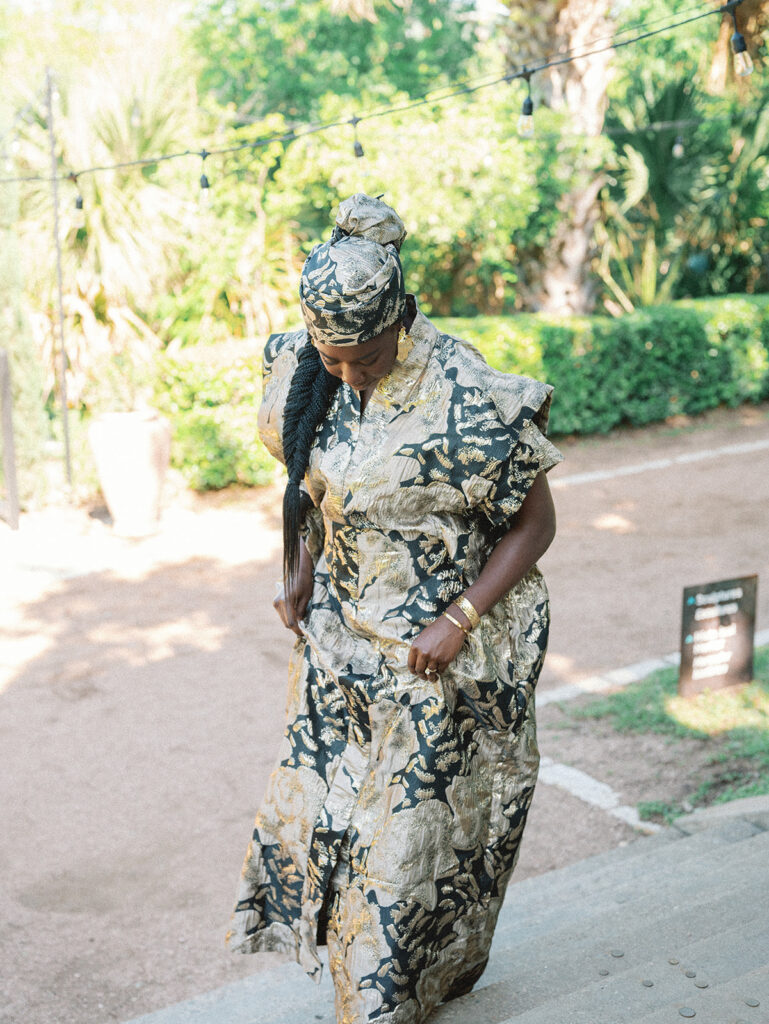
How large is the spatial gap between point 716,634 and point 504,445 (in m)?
3.29

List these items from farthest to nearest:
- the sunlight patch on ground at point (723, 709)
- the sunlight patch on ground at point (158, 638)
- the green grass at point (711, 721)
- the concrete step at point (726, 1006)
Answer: the sunlight patch on ground at point (158, 638) < the sunlight patch on ground at point (723, 709) < the green grass at point (711, 721) < the concrete step at point (726, 1006)

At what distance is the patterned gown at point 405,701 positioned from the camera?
8.09 ft

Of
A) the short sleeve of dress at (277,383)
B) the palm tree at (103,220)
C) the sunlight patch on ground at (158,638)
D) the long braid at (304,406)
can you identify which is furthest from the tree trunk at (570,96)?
the long braid at (304,406)

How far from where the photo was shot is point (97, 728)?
537 cm

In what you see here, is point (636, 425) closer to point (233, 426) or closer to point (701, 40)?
point (233, 426)

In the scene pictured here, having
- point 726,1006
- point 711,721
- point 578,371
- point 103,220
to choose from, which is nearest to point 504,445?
point 726,1006

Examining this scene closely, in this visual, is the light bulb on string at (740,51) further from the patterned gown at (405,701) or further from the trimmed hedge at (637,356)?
the trimmed hedge at (637,356)

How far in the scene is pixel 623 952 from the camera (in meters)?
Result: 2.84

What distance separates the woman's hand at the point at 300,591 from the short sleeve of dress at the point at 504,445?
0.59m

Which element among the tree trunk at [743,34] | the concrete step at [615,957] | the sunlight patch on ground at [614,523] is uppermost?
the tree trunk at [743,34]

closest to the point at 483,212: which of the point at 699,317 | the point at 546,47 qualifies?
the point at 546,47

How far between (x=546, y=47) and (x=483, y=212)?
1997 mm

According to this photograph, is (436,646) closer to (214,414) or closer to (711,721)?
(711,721)

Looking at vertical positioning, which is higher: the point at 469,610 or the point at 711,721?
the point at 469,610
